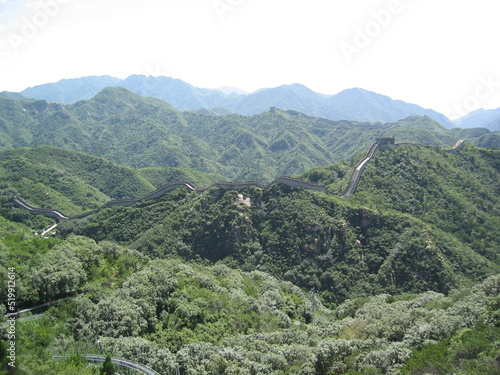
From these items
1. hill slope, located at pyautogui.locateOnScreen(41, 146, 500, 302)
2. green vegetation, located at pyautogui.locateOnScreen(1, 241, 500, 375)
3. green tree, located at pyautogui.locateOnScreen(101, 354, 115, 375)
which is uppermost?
green tree, located at pyautogui.locateOnScreen(101, 354, 115, 375)

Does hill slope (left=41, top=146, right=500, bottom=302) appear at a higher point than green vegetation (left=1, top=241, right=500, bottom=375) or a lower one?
lower

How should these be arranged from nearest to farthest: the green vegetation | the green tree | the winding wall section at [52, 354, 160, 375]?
the green tree < the winding wall section at [52, 354, 160, 375] < the green vegetation

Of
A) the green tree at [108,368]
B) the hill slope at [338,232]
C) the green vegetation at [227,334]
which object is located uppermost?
the green tree at [108,368]

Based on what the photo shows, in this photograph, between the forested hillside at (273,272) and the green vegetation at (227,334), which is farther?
the forested hillside at (273,272)

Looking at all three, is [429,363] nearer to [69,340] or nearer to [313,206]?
[69,340]

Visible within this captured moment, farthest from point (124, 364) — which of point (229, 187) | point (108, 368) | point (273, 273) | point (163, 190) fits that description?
point (163, 190)

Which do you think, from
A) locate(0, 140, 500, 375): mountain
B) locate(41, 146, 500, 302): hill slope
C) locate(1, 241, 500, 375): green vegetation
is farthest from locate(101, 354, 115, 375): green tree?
locate(41, 146, 500, 302): hill slope

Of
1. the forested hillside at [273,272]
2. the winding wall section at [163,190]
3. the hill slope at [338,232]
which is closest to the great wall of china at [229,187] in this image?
the winding wall section at [163,190]

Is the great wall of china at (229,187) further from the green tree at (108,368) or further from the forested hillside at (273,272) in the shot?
the green tree at (108,368)

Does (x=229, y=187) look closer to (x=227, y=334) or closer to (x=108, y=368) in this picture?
(x=227, y=334)

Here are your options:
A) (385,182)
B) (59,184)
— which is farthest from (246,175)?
(385,182)

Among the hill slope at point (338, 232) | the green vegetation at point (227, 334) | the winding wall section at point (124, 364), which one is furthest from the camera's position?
the hill slope at point (338, 232)

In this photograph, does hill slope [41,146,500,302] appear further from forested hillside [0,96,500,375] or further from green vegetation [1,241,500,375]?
green vegetation [1,241,500,375]

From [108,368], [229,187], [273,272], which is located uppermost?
[229,187]
